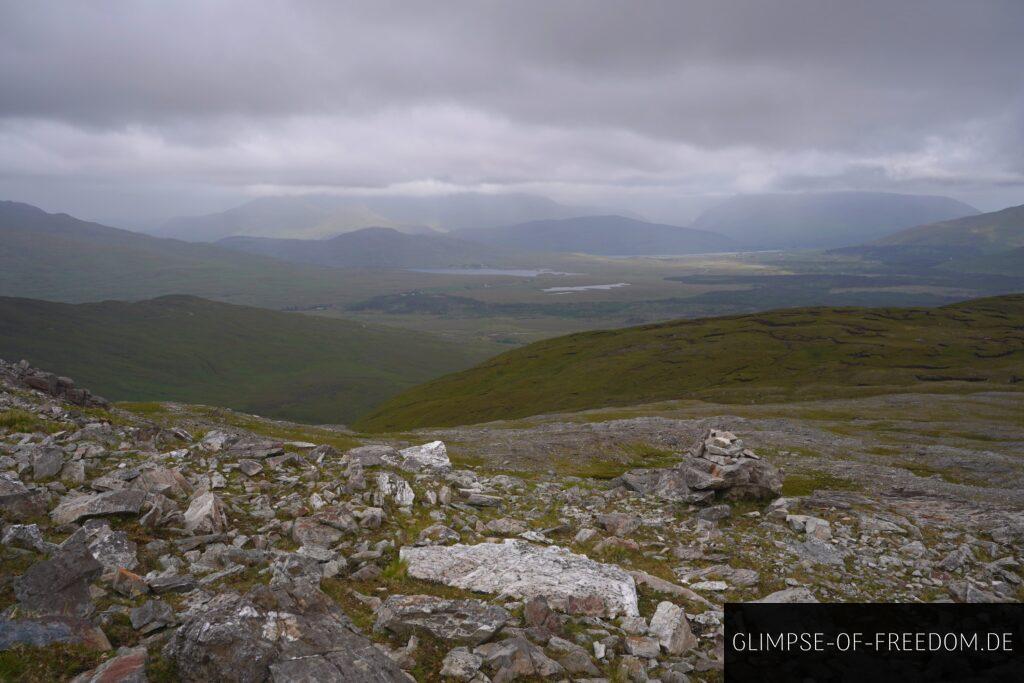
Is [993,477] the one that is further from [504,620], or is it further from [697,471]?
[504,620]

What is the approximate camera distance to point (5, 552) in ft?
43.3

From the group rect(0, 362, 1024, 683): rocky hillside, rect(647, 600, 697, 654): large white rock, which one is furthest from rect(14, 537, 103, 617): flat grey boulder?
rect(647, 600, 697, 654): large white rock

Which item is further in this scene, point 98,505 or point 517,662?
point 98,505

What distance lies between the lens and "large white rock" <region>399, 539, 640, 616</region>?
50.1 ft

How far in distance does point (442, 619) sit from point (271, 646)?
13.2 ft

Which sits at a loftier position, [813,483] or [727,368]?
[813,483]

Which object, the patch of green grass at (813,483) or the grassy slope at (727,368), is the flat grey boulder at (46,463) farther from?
the grassy slope at (727,368)

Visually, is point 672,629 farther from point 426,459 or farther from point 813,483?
point 813,483

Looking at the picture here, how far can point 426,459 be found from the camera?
105 ft

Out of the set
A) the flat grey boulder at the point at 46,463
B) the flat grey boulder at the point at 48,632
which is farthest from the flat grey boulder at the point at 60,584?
the flat grey boulder at the point at 46,463

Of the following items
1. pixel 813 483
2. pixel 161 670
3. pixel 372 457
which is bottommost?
pixel 813 483

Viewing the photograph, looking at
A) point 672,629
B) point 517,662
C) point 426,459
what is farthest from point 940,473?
point 517,662

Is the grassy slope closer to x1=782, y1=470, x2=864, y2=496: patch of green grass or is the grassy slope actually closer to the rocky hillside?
x1=782, y1=470, x2=864, y2=496: patch of green grass

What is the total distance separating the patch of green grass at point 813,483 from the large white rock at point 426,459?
75.3ft
